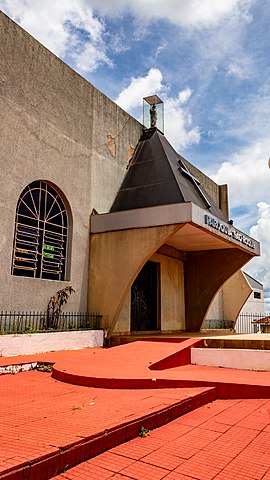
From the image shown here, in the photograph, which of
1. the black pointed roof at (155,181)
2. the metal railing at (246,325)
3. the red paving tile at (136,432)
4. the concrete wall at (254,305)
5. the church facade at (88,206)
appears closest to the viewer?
the red paving tile at (136,432)

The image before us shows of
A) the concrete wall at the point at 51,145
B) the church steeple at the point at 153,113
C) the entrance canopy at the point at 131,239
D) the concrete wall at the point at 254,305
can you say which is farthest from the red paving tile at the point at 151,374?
the concrete wall at the point at 254,305

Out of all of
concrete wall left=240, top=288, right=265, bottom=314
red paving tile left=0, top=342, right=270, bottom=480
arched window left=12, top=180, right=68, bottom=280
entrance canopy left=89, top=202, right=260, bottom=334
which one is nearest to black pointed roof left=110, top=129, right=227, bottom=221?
entrance canopy left=89, top=202, right=260, bottom=334

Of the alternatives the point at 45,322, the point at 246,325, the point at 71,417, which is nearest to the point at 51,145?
the point at 45,322

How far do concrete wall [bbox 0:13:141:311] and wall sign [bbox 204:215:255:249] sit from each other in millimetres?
4022

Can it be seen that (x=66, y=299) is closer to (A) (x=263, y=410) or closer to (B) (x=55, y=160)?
(B) (x=55, y=160)

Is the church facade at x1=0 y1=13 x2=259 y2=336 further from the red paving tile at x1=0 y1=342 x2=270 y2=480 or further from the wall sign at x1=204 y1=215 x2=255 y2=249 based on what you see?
the red paving tile at x1=0 y1=342 x2=270 y2=480

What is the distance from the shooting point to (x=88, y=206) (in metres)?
13.9

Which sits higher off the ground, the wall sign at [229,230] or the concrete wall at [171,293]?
the wall sign at [229,230]

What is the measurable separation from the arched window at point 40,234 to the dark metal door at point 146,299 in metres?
3.70

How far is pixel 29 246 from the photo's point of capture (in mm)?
11477

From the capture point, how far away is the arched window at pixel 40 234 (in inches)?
441

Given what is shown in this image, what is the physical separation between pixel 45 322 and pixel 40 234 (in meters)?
2.58

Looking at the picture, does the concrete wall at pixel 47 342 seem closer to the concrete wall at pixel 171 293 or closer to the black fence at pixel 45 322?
Result: the black fence at pixel 45 322

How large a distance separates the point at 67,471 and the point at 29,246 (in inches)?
349
